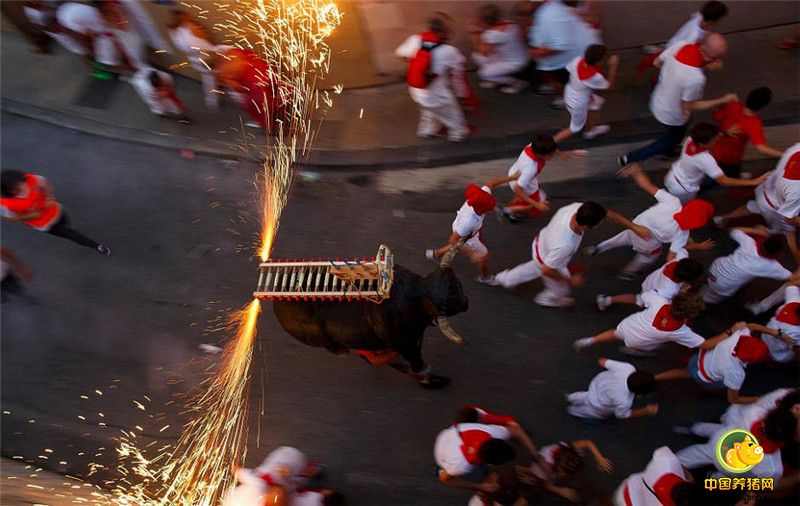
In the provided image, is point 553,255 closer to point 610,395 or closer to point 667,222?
point 667,222

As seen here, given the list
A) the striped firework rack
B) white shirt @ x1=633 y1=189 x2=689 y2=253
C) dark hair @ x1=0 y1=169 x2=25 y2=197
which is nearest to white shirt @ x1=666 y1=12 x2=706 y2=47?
white shirt @ x1=633 y1=189 x2=689 y2=253

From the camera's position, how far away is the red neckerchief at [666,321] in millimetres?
4395

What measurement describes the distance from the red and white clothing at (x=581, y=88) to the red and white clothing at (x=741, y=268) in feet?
6.15

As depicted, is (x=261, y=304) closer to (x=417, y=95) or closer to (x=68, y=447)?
(x=68, y=447)

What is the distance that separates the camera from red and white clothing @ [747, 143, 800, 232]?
4.77 m

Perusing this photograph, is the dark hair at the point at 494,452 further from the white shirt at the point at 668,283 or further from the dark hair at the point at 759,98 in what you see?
the dark hair at the point at 759,98

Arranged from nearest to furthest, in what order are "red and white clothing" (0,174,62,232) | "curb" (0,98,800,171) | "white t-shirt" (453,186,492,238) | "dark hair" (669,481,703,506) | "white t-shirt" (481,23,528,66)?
"dark hair" (669,481,703,506)
"white t-shirt" (453,186,492,238)
"red and white clothing" (0,174,62,232)
"white t-shirt" (481,23,528,66)
"curb" (0,98,800,171)

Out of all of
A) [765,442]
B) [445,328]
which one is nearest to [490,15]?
[445,328]

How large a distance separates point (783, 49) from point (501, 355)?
197 inches

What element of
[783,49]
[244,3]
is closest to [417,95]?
[244,3]

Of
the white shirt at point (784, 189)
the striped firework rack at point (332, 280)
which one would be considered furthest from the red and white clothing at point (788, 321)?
the striped firework rack at point (332, 280)

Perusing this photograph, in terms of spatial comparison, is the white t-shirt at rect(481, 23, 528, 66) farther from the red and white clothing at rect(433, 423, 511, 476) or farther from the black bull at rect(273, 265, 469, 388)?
the red and white clothing at rect(433, 423, 511, 476)

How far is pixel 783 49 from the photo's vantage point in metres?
6.87

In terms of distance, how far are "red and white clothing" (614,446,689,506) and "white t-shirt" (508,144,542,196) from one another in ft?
8.10
